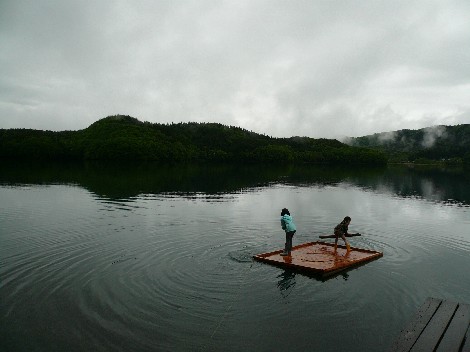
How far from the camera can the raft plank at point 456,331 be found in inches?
420

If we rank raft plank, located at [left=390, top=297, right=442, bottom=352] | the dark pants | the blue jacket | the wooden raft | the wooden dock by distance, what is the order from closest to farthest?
1. the wooden dock
2. raft plank, located at [left=390, top=297, right=442, bottom=352]
3. the wooden raft
4. the dark pants
5. the blue jacket

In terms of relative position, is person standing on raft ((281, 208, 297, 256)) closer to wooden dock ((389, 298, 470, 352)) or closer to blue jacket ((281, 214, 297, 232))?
blue jacket ((281, 214, 297, 232))

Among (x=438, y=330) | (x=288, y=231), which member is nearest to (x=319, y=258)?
(x=288, y=231)

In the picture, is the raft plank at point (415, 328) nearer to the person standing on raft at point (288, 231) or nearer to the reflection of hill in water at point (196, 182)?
the person standing on raft at point (288, 231)

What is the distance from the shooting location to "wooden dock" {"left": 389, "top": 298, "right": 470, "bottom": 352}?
1078 cm

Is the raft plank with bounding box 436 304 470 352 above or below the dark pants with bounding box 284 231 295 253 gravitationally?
below

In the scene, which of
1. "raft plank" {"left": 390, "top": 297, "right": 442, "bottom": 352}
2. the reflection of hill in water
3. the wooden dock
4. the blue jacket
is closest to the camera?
the wooden dock

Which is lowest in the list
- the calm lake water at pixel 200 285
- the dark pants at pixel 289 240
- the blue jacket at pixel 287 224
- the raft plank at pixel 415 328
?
the calm lake water at pixel 200 285

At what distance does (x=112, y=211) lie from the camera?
40969 millimetres

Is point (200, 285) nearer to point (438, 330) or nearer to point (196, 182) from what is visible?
point (438, 330)

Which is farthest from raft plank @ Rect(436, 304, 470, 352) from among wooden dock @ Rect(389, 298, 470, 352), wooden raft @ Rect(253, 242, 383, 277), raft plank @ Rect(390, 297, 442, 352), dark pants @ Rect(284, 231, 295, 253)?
dark pants @ Rect(284, 231, 295, 253)

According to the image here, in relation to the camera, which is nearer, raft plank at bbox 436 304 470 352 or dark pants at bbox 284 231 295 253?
raft plank at bbox 436 304 470 352

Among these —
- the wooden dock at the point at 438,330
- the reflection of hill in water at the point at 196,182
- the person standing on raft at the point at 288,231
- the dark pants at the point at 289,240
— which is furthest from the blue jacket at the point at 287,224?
the reflection of hill in water at the point at 196,182

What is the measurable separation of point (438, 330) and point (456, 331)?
1.67 ft
